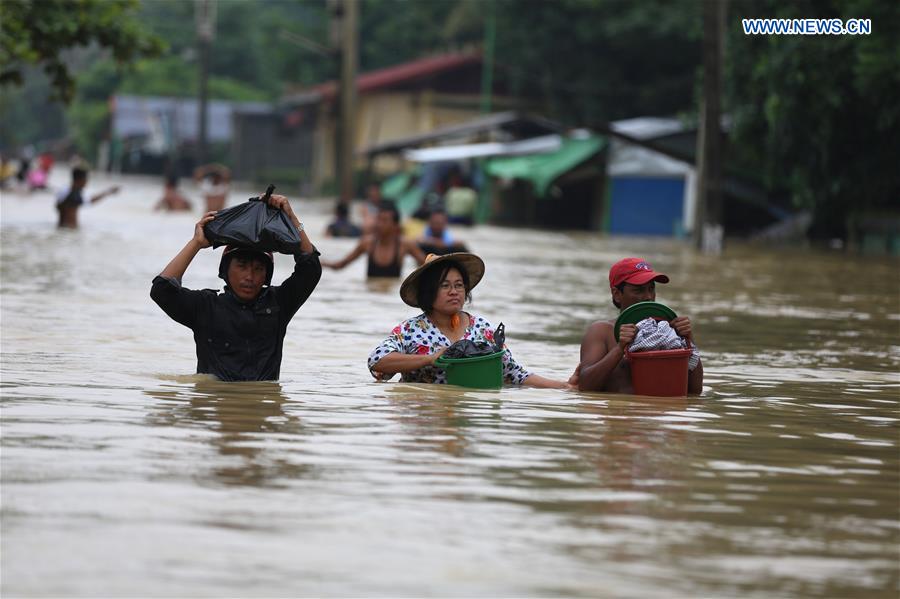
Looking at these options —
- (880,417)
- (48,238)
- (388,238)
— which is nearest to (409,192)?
(48,238)

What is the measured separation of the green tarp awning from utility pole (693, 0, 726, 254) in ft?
33.9

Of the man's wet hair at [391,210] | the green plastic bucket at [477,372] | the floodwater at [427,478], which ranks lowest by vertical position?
the floodwater at [427,478]

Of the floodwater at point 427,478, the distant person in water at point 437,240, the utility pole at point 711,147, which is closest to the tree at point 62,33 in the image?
the distant person in water at point 437,240

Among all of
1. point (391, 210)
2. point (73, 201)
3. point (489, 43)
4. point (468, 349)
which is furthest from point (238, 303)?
point (489, 43)

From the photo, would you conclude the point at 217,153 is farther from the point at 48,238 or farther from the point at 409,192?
the point at 48,238

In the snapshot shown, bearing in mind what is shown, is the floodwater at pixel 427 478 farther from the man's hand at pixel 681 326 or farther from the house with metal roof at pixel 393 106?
the house with metal roof at pixel 393 106

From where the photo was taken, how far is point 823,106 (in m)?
30.3

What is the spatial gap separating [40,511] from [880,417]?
16.0 ft

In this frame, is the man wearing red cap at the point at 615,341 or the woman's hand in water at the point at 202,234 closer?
the woman's hand in water at the point at 202,234

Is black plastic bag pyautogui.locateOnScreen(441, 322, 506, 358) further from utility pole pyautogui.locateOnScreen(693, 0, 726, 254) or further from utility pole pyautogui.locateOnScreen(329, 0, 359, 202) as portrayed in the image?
utility pole pyautogui.locateOnScreen(329, 0, 359, 202)

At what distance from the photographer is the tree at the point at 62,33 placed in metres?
21.7

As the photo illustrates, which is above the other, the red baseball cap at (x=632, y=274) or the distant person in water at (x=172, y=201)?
the distant person in water at (x=172, y=201)

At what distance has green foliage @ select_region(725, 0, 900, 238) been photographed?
2764 cm

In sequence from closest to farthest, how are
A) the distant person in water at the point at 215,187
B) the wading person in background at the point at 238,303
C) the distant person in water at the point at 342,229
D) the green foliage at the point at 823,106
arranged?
the wading person in background at the point at 238,303
the green foliage at the point at 823,106
the distant person in water at the point at 342,229
the distant person in water at the point at 215,187
